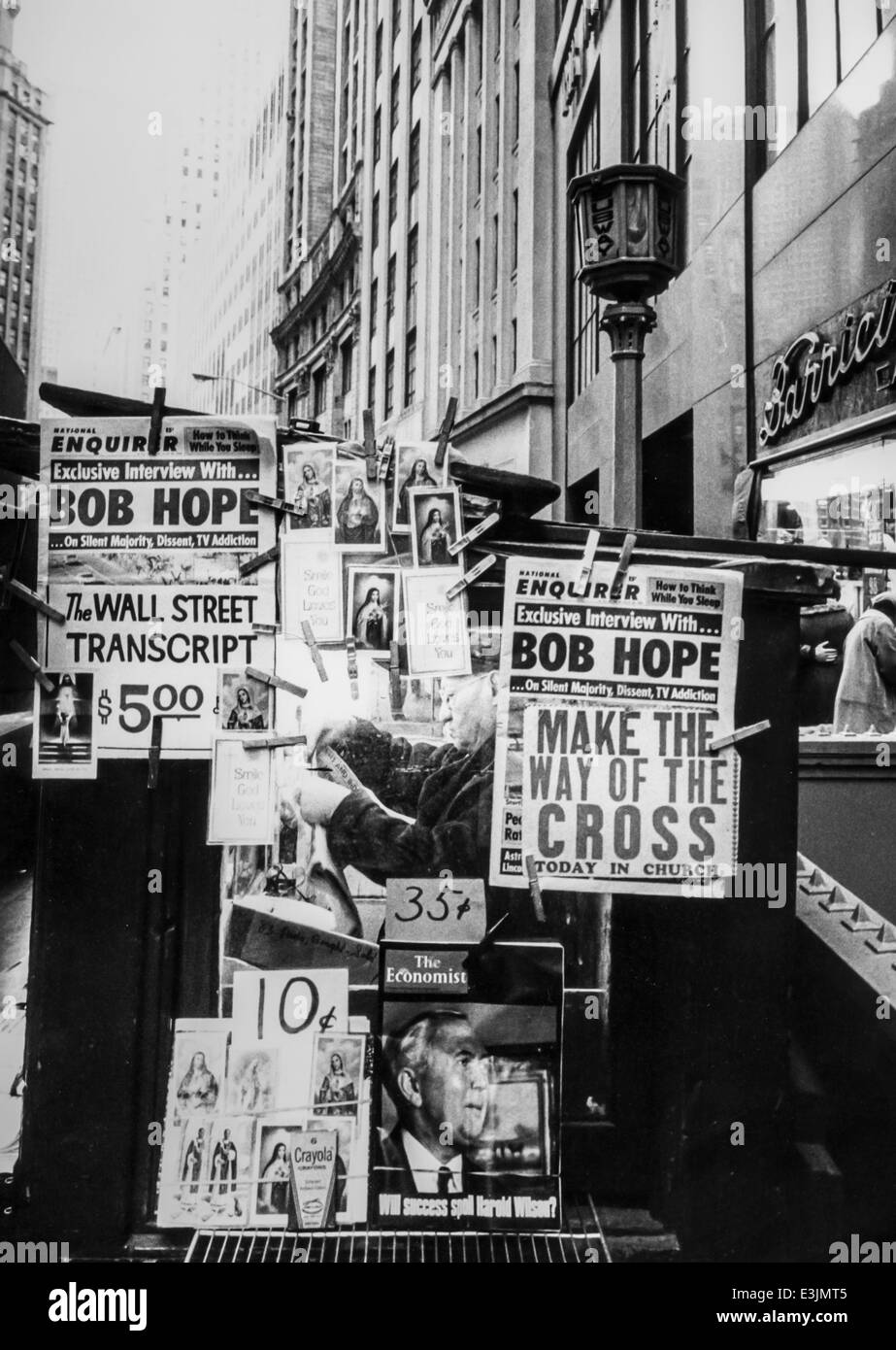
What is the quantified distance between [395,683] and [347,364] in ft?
4.04

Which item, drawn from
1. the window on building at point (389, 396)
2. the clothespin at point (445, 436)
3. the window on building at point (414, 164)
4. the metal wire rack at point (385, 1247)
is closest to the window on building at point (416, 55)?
the window on building at point (414, 164)

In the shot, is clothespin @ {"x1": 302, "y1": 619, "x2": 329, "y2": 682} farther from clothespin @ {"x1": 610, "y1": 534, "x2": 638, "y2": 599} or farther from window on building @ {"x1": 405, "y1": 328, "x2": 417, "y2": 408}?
window on building @ {"x1": 405, "y1": 328, "x2": 417, "y2": 408}

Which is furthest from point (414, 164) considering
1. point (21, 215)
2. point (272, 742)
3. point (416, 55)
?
point (272, 742)

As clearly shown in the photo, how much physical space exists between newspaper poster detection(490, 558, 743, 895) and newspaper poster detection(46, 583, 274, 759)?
659 mm

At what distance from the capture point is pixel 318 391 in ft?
10.1

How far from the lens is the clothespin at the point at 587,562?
96.9 inches

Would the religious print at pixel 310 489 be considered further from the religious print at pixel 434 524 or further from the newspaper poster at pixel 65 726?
the newspaper poster at pixel 65 726

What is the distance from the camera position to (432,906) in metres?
2.48

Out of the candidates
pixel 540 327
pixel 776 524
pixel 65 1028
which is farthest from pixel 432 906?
pixel 540 327

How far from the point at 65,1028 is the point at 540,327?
102 inches

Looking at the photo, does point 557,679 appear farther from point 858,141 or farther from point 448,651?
point 858,141

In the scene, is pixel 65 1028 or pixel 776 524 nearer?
pixel 65 1028

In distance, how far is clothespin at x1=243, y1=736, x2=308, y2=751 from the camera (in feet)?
8.07
